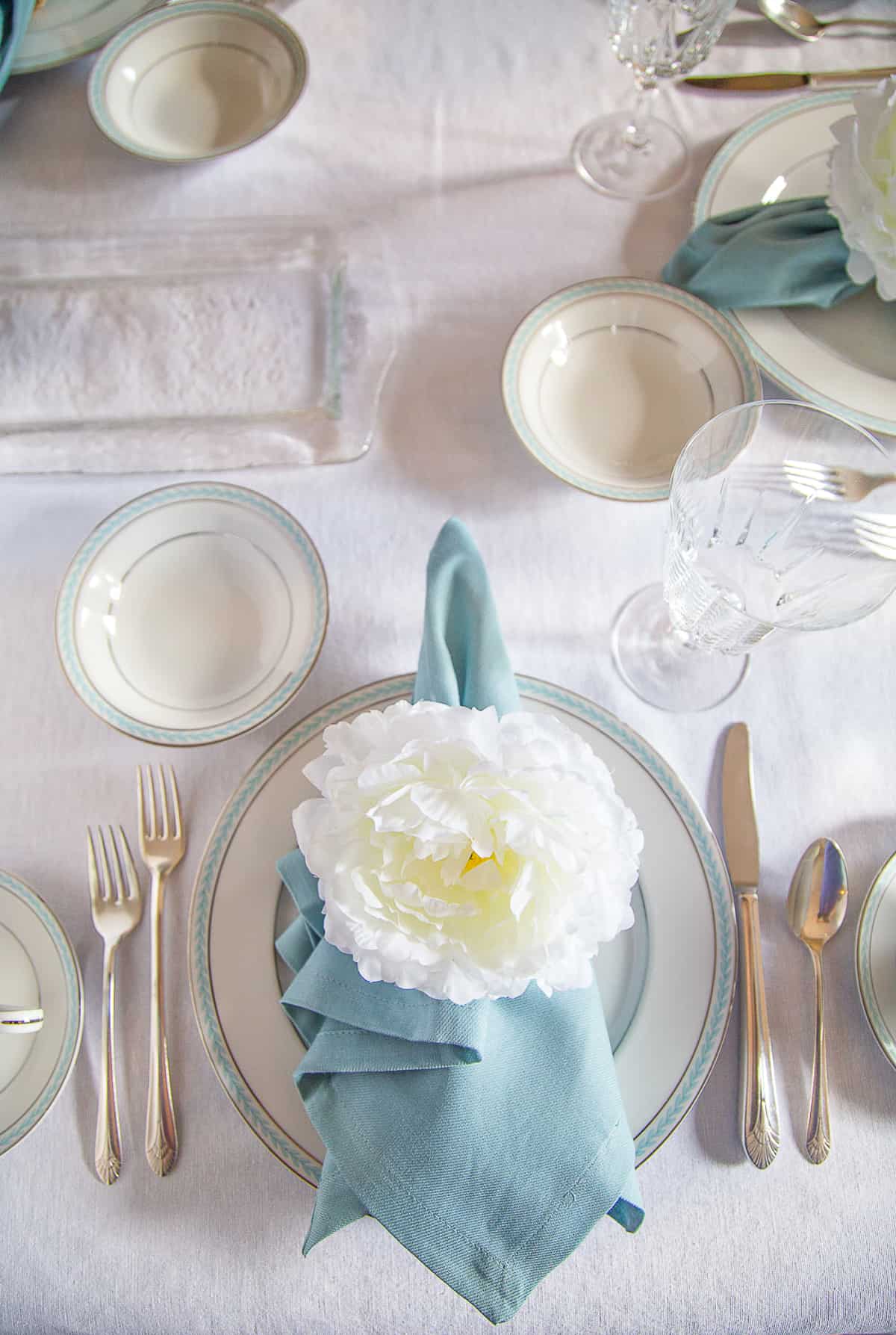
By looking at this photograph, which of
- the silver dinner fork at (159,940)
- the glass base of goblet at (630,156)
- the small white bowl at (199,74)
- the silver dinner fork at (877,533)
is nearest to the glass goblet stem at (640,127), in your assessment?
the glass base of goblet at (630,156)

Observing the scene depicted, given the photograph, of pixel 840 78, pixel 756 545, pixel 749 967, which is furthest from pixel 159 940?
pixel 840 78

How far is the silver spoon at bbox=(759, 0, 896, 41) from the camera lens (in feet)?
2.41

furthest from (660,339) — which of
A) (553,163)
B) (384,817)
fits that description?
(384,817)

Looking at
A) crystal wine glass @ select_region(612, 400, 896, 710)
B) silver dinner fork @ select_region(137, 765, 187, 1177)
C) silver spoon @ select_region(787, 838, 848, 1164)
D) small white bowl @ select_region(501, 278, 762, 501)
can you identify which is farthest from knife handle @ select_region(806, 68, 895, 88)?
silver dinner fork @ select_region(137, 765, 187, 1177)

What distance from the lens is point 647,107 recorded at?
2.36 ft

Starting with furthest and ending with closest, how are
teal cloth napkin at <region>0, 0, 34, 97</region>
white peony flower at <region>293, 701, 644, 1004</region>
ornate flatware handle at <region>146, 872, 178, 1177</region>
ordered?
1. teal cloth napkin at <region>0, 0, 34, 97</region>
2. ornate flatware handle at <region>146, 872, 178, 1177</region>
3. white peony flower at <region>293, 701, 644, 1004</region>

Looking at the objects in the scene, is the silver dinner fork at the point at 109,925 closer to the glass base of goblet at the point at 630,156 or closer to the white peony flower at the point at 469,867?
the white peony flower at the point at 469,867

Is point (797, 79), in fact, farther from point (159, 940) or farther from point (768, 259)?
point (159, 940)

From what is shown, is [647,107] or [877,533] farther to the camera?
[647,107]

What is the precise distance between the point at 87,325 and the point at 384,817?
0.51 m

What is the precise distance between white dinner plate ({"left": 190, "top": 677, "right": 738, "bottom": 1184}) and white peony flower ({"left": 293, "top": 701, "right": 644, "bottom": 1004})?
117 millimetres

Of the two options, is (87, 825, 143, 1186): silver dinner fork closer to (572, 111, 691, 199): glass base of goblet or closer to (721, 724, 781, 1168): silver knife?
(721, 724, 781, 1168): silver knife

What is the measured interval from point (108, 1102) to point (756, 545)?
1.50 ft

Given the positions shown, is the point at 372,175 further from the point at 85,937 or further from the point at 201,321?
the point at 85,937
